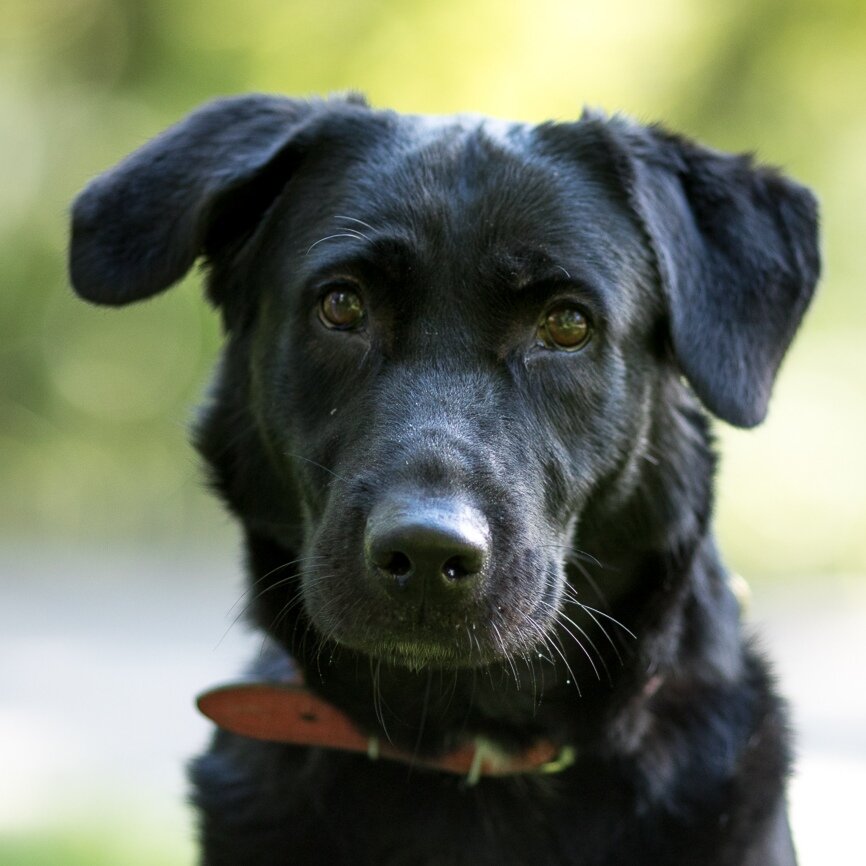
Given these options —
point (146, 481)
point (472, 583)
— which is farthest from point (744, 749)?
point (146, 481)

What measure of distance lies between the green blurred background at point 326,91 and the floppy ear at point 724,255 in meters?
8.71

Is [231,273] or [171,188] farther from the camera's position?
[231,273]

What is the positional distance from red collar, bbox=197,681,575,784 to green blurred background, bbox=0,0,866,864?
28.1 feet

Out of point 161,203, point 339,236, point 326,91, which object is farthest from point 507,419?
point 326,91

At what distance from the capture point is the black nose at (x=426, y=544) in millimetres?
2549

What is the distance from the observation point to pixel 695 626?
128 inches

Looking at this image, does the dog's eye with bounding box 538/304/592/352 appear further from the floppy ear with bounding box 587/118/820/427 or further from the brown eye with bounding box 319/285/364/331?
the brown eye with bounding box 319/285/364/331

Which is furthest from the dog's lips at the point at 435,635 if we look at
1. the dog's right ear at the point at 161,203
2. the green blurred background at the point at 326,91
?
the green blurred background at the point at 326,91

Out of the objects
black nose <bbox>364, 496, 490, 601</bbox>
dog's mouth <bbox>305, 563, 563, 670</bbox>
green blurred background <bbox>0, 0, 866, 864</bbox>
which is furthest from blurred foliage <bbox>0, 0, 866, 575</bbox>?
black nose <bbox>364, 496, 490, 601</bbox>

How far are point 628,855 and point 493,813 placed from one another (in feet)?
1.00

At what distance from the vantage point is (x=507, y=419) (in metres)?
2.94

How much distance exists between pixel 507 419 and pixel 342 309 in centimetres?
46

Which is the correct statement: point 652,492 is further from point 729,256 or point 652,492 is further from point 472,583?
point 472,583

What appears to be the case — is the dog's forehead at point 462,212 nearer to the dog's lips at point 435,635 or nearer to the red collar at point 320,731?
the dog's lips at point 435,635
